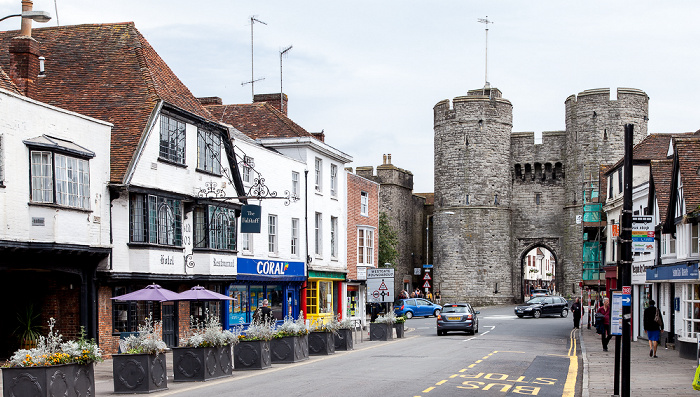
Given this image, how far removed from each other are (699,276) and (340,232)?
69.9 feet

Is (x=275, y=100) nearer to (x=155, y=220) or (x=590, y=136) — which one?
(x=155, y=220)

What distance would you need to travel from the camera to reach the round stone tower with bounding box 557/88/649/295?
71.4m

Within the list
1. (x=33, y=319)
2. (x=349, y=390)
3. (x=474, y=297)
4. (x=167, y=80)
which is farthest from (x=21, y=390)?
(x=474, y=297)

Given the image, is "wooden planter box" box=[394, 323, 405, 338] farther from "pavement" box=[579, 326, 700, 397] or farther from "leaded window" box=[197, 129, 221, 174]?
"leaded window" box=[197, 129, 221, 174]

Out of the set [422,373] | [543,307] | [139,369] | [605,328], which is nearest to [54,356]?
[139,369]

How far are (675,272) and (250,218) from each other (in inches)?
548

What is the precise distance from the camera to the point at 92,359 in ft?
45.8

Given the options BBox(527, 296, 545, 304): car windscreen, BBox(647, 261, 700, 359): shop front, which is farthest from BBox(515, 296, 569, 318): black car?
BBox(647, 261, 700, 359): shop front

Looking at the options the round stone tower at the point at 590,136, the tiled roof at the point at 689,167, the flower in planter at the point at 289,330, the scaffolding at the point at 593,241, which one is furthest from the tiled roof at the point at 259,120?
the round stone tower at the point at 590,136

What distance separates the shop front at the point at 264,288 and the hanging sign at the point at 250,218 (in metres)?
3.04

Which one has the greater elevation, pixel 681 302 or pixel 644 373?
pixel 681 302

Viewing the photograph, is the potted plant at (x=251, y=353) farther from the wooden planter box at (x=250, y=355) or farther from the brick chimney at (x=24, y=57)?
the brick chimney at (x=24, y=57)

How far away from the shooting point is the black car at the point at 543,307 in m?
54.3

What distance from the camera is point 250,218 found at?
29.2 metres
